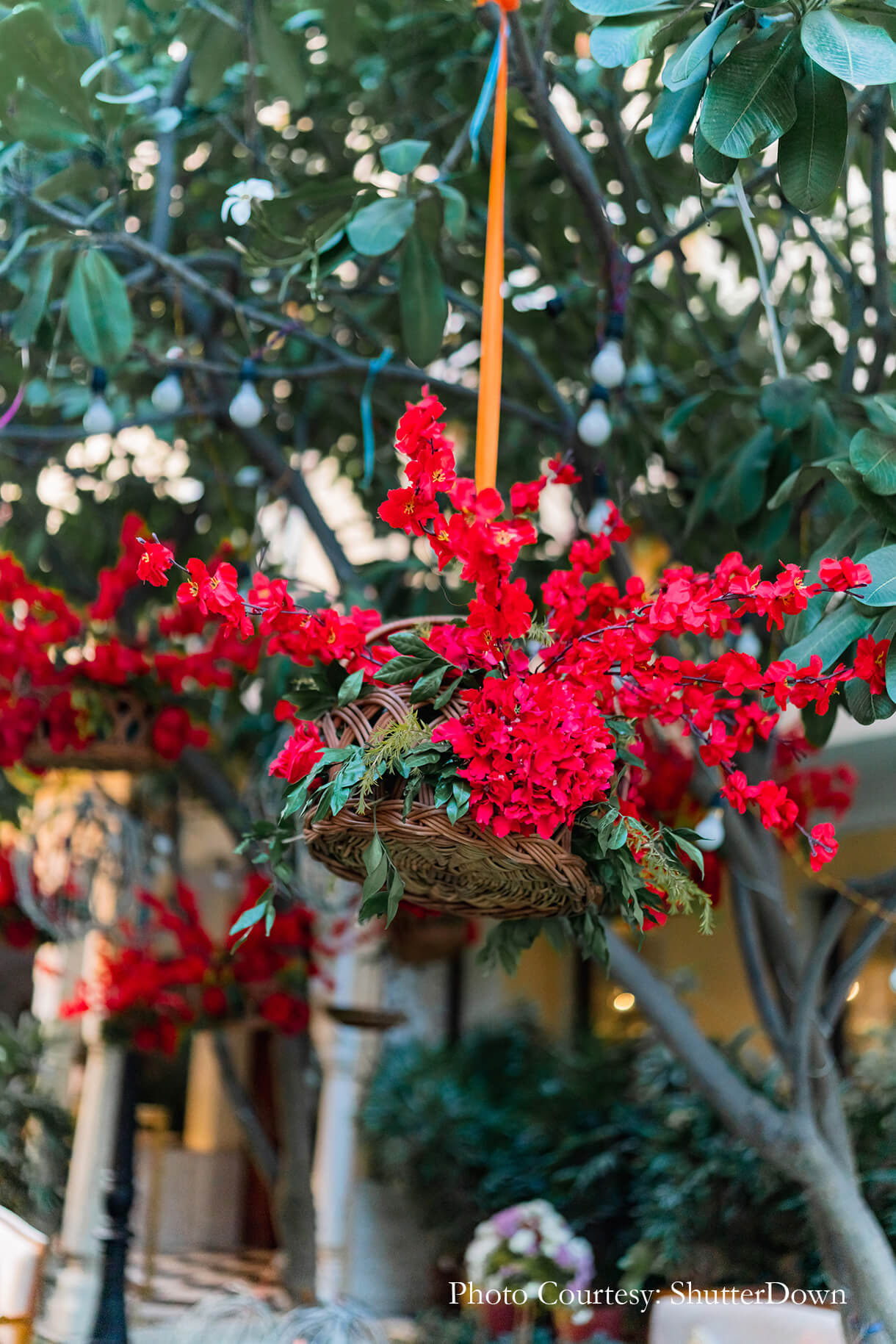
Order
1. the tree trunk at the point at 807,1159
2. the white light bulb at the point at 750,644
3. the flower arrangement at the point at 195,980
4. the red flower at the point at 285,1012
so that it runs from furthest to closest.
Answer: the red flower at the point at 285,1012 < the flower arrangement at the point at 195,980 < the white light bulb at the point at 750,644 < the tree trunk at the point at 807,1159

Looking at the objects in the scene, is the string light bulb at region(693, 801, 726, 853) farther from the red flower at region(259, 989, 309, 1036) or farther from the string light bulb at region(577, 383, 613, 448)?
the red flower at region(259, 989, 309, 1036)

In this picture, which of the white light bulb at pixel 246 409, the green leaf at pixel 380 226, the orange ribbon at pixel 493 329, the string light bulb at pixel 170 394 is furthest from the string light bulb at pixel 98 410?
the orange ribbon at pixel 493 329

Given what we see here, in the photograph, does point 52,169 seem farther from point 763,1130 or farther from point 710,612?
point 763,1130

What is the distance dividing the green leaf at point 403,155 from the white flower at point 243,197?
0.24m

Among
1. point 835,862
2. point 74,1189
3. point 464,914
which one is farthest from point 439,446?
point 835,862

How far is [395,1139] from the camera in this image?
5.96 meters

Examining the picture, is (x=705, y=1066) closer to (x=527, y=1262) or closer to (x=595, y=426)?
(x=527, y=1262)

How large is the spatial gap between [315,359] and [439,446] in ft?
9.29

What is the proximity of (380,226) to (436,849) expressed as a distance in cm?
131

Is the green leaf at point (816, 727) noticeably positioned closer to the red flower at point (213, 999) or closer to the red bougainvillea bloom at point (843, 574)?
the red bougainvillea bloom at point (843, 574)

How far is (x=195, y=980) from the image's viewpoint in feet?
13.6

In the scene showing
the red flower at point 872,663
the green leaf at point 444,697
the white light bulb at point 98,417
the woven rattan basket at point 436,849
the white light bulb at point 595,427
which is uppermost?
the white light bulb at point 98,417

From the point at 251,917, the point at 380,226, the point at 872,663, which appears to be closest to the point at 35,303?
the point at 380,226

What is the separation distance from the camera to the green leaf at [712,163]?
5.77ft
